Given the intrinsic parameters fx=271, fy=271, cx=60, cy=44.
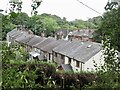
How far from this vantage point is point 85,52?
9297 millimetres

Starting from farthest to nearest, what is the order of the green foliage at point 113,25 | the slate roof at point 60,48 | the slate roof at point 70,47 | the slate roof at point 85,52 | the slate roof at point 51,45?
the slate roof at point 51,45, the slate roof at point 60,48, the slate roof at point 70,47, the slate roof at point 85,52, the green foliage at point 113,25

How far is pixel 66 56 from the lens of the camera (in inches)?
382

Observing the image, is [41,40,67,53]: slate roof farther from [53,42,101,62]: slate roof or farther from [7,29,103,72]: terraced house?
[53,42,101,62]: slate roof

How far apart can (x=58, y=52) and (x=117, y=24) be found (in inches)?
356

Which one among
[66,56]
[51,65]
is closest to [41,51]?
[66,56]

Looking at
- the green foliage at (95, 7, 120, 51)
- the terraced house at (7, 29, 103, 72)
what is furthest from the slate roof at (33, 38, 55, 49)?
the green foliage at (95, 7, 120, 51)

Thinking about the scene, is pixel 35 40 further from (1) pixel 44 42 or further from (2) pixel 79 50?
(2) pixel 79 50

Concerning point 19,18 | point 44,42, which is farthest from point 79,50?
point 19,18

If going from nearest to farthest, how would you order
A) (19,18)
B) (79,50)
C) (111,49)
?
(19,18)
(111,49)
(79,50)

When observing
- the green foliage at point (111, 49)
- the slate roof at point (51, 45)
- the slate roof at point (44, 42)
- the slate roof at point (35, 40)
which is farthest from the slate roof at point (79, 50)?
the green foliage at point (111, 49)

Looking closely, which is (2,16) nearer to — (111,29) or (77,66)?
(111,29)

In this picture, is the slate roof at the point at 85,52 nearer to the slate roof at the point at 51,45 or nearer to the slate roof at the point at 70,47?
the slate roof at the point at 70,47

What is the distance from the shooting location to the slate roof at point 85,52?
8.64 m

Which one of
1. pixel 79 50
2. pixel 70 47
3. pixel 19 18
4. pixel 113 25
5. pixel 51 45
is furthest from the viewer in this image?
pixel 51 45
